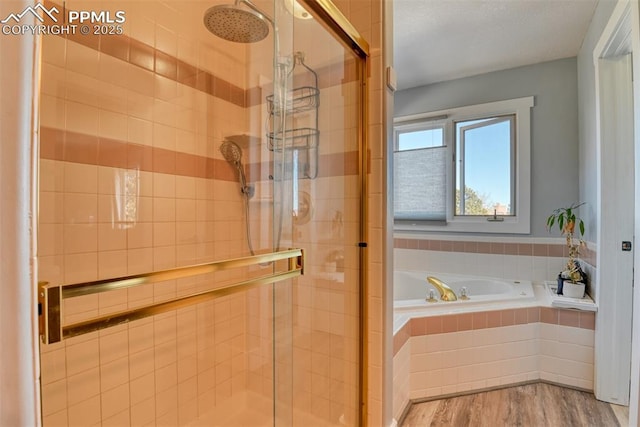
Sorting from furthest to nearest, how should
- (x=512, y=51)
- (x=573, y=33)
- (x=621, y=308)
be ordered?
(x=512, y=51), (x=573, y=33), (x=621, y=308)

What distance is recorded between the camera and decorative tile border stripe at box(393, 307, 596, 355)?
1873mm

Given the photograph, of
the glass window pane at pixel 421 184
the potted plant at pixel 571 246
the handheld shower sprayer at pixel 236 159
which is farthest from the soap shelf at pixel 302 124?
the potted plant at pixel 571 246

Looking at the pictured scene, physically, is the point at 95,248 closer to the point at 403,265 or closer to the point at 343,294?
the point at 343,294

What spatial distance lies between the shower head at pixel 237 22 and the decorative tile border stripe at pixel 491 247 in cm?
235

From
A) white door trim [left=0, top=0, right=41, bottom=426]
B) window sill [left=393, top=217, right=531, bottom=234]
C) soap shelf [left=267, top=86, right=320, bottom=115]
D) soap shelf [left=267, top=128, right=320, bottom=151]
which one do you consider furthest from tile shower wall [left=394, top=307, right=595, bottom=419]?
white door trim [left=0, top=0, right=41, bottom=426]

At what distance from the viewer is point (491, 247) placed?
9.22 ft

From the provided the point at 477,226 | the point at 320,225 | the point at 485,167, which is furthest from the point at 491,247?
the point at 320,225

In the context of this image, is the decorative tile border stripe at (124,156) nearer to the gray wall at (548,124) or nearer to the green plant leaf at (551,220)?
the green plant leaf at (551,220)

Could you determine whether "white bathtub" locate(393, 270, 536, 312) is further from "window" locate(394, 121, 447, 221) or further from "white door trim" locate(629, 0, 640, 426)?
"white door trim" locate(629, 0, 640, 426)

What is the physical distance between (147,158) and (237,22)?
2.39 ft

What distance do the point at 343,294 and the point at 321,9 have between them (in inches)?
46.7

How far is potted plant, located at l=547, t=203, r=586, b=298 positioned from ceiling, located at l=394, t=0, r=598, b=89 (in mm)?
1259

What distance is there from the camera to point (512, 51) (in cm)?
250

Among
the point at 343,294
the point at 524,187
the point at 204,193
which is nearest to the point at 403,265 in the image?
the point at 524,187
